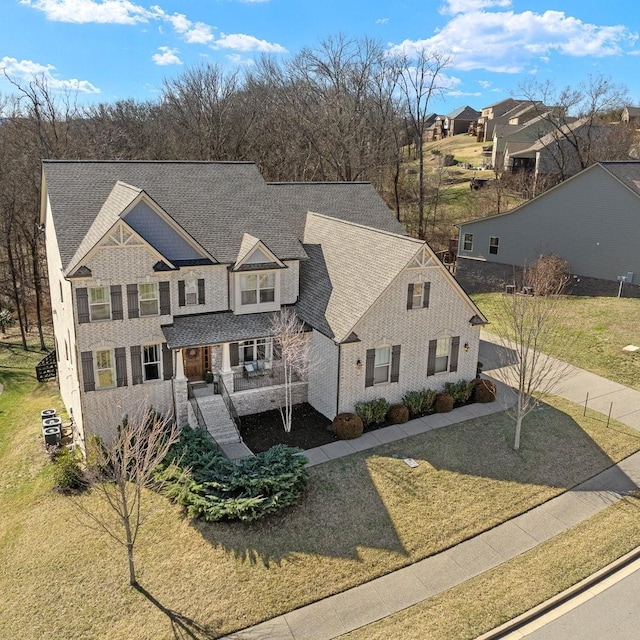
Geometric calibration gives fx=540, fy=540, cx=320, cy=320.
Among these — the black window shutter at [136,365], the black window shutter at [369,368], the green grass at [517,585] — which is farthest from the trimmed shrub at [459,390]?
the black window shutter at [136,365]

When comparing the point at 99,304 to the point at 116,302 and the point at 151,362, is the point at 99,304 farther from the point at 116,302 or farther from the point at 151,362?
the point at 151,362

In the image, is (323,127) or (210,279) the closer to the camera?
(210,279)

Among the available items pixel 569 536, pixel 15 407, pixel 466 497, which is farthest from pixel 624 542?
pixel 15 407

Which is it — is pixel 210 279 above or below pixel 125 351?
above

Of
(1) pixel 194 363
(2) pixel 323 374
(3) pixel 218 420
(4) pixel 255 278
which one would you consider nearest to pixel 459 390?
(2) pixel 323 374

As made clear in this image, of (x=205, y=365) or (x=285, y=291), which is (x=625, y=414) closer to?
(x=285, y=291)

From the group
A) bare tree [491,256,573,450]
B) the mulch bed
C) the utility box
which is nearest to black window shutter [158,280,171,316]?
the mulch bed

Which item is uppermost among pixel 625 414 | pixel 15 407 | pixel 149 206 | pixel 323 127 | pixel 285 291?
pixel 323 127
